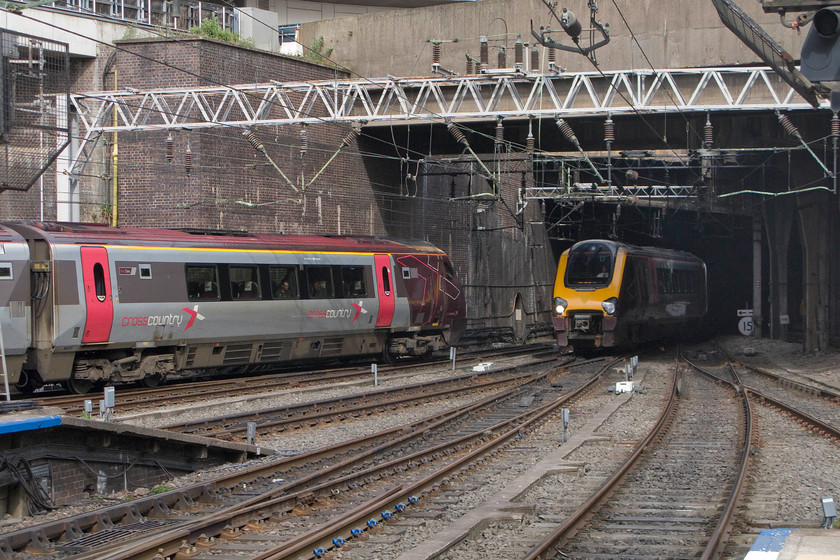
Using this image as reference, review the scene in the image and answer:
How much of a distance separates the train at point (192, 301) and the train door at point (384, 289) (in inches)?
1.2

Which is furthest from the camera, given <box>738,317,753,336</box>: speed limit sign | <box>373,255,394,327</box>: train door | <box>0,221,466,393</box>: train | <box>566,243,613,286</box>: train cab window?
<box>738,317,753,336</box>: speed limit sign

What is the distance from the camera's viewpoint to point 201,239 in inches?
706

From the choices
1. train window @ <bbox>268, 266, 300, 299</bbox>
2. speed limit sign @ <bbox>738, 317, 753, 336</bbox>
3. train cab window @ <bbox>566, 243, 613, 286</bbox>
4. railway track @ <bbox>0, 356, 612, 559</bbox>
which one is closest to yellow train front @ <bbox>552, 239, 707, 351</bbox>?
train cab window @ <bbox>566, 243, 613, 286</bbox>

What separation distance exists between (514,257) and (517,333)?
9.75ft

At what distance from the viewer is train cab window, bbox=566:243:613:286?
24.9 m

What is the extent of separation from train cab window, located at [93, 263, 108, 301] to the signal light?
41.4 ft

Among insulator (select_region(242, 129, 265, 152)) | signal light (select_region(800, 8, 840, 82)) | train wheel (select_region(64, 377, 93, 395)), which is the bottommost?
train wheel (select_region(64, 377, 93, 395))

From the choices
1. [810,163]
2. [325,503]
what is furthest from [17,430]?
[810,163]

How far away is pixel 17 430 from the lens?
867cm

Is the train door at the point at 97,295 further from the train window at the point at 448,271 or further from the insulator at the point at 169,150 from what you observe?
the train window at the point at 448,271

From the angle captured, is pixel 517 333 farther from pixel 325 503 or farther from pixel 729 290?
pixel 325 503

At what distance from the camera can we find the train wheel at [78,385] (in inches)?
629

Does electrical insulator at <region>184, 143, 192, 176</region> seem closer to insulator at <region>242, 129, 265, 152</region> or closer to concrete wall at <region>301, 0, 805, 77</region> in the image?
insulator at <region>242, 129, 265, 152</region>

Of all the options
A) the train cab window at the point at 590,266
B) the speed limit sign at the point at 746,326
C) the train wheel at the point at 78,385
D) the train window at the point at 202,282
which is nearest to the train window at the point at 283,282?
the train window at the point at 202,282
